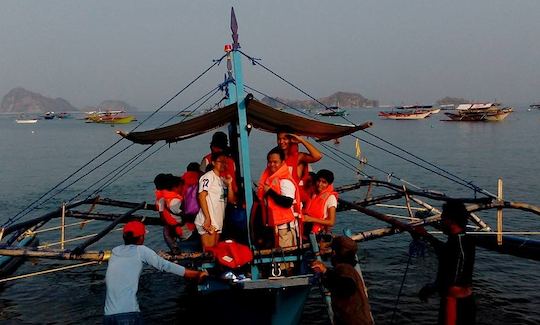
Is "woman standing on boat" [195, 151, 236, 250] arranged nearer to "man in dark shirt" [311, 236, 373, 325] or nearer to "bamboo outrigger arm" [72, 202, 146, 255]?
"bamboo outrigger arm" [72, 202, 146, 255]

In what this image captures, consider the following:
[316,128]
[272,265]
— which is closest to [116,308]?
[272,265]

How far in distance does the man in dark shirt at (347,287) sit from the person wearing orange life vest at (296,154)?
4078 mm

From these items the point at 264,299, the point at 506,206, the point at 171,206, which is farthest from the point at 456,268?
the point at 171,206

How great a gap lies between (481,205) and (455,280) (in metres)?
5.63

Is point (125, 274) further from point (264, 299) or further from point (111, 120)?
point (111, 120)

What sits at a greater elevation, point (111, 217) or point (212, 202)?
point (212, 202)

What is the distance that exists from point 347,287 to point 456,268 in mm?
1799

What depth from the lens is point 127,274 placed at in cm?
558

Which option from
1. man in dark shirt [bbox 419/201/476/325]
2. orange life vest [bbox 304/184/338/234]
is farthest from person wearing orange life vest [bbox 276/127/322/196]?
man in dark shirt [bbox 419/201/476/325]

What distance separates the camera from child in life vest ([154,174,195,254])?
10023 mm

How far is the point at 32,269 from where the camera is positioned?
16016 millimetres

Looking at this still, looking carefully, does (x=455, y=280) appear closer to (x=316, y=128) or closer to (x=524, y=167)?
(x=316, y=128)

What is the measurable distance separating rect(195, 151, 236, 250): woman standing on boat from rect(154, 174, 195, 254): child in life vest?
154cm

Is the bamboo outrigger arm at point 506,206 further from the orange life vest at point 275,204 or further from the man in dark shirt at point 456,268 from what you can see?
the orange life vest at point 275,204
